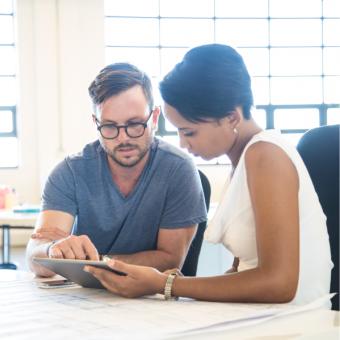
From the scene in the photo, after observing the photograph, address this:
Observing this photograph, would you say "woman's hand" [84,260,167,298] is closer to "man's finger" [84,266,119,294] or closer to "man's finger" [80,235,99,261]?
"man's finger" [84,266,119,294]

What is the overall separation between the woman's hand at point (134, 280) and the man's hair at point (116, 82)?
727 millimetres

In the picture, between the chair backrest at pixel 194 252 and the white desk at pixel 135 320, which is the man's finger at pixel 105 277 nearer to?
the white desk at pixel 135 320

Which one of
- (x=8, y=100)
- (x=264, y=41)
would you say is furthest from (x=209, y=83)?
(x=264, y=41)

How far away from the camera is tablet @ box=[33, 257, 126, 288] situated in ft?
3.87

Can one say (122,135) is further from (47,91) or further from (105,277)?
(47,91)

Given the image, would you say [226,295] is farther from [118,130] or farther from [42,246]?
[118,130]

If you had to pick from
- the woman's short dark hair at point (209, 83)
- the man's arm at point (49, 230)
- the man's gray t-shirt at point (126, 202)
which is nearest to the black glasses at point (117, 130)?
the man's gray t-shirt at point (126, 202)

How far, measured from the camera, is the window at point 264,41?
5.27 meters

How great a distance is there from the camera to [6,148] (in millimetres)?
5062

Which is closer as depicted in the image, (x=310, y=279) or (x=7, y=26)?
(x=310, y=279)

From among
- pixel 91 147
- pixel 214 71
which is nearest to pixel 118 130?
pixel 91 147

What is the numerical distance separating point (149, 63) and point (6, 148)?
1.43 metres

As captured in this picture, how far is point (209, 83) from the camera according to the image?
1.32 m

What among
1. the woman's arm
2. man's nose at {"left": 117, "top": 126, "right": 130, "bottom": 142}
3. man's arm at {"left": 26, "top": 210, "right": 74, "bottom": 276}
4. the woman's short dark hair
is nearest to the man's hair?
man's nose at {"left": 117, "top": 126, "right": 130, "bottom": 142}
